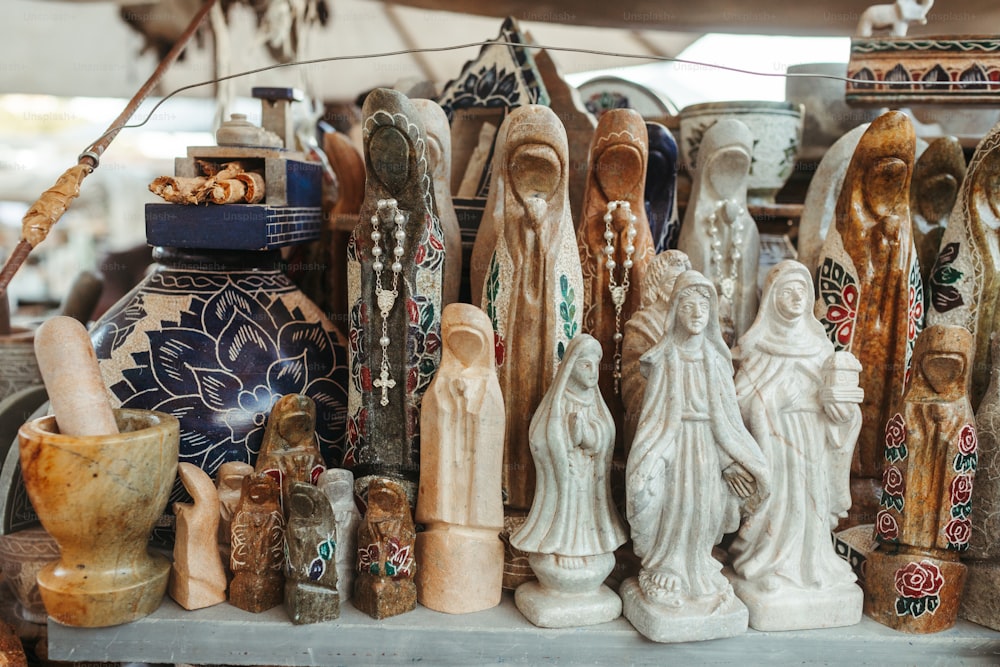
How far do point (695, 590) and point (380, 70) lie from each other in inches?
105

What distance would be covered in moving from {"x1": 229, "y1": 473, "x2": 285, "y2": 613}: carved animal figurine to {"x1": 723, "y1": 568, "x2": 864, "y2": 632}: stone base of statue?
2.85 ft

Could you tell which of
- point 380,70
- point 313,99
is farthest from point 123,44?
point 380,70

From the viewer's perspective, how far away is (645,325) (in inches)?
65.7

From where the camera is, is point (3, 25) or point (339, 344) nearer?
point (339, 344)

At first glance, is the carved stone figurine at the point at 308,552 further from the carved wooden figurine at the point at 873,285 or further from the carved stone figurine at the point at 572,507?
the carved wooden figurine at the point at 873,285

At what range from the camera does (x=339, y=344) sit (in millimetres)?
1930

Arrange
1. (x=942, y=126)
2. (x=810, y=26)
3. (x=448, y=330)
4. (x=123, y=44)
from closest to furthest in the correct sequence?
(x=448, y=330)
(x=942, y=126)
(x=810, y=26)
(x=123, y=44)

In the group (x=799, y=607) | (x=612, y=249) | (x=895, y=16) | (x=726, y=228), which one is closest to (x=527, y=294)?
(x=612, y=249)

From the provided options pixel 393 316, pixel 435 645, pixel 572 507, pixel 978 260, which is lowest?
pixel 435 645

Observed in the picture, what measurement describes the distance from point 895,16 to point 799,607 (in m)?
1.53

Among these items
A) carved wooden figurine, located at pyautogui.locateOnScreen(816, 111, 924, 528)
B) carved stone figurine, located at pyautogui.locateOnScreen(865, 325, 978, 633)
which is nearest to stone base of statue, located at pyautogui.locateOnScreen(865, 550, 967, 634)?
carved stone figurine, located at pyautogui.locateOnScreen(865, 325, 978, 633)

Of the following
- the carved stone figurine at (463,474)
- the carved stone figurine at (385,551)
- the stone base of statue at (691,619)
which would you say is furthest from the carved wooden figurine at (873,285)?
the carved stone figurine at (385,551)

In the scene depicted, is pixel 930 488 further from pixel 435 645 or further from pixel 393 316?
pixel 393 316

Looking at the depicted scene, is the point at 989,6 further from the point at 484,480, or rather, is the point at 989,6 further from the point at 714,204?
the point at 484,480
